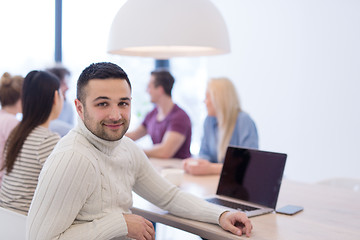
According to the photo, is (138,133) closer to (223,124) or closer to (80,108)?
(223,124)

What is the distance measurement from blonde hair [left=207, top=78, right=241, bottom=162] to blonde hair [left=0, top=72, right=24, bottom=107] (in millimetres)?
1249

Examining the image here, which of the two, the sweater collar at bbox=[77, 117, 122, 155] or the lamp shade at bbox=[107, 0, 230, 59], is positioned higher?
the lamp shade at bbox=[107, 0, 230, 59]

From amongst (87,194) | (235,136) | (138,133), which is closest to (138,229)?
(87,194)

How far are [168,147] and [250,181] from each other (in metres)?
1.20

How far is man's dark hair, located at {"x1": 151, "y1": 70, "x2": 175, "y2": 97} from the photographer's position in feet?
11.0

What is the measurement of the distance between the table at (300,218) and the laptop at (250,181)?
9cm

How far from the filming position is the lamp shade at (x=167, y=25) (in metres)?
1.82

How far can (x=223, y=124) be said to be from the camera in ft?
8.88

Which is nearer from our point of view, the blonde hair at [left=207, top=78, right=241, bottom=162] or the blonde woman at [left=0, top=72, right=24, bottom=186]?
the blonde woman at [left=0, top=72, right=24, bottom=186]

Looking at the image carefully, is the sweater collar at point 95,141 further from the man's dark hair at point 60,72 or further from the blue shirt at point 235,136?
the man's dark hair at point 60,72

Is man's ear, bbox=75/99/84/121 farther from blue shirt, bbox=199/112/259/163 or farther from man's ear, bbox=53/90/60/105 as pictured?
blue shirt, bbox=199/112/259/163

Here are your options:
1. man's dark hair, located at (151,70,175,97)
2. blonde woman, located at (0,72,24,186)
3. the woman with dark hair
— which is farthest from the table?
man's dark hair, located at (151,70,175,97)

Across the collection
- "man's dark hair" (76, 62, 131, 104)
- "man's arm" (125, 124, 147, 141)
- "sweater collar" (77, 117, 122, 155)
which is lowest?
"man's arm" (125, 124, 147, 141)

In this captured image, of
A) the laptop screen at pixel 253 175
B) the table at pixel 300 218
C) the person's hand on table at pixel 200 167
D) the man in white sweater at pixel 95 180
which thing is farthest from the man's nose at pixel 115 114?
the person's hand on table at pixel 200 167
